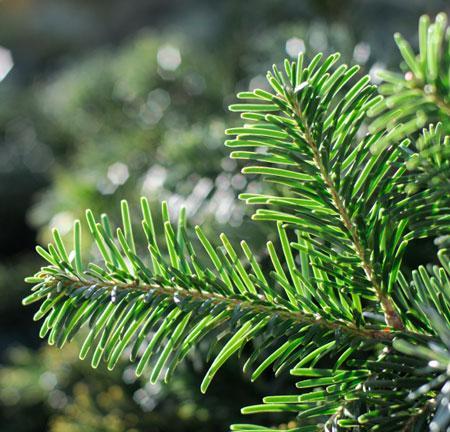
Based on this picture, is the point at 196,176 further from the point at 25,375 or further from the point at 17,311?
the point at 17,311

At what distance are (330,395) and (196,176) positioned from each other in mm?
346

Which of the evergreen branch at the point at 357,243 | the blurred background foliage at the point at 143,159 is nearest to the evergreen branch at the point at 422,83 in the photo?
the evergreen branch at the point at 357,243

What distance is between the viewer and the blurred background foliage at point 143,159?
1.82 feet

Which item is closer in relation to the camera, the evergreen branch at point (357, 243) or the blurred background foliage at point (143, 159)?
the evergreen branch at point (357, 243)

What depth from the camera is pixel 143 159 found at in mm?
754

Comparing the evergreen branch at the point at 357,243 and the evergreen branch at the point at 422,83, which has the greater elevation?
the evergreen branch at the point at 422,83

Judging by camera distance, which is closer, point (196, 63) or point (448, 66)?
point (448, 66)

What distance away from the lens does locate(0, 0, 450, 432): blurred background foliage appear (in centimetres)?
56

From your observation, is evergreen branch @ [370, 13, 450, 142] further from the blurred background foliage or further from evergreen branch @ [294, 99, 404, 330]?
the blurred background foliage

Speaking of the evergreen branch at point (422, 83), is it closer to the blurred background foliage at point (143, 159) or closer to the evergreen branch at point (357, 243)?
the evergreen branch at point (357, 243)

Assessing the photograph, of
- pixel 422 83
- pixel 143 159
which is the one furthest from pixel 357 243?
pixel 143 159

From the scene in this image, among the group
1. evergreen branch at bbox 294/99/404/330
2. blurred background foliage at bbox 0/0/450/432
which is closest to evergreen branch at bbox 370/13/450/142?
evergreen branch at bbox 294/99/404/330

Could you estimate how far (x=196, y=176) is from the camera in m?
0.59

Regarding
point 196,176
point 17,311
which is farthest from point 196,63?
point 17,311
